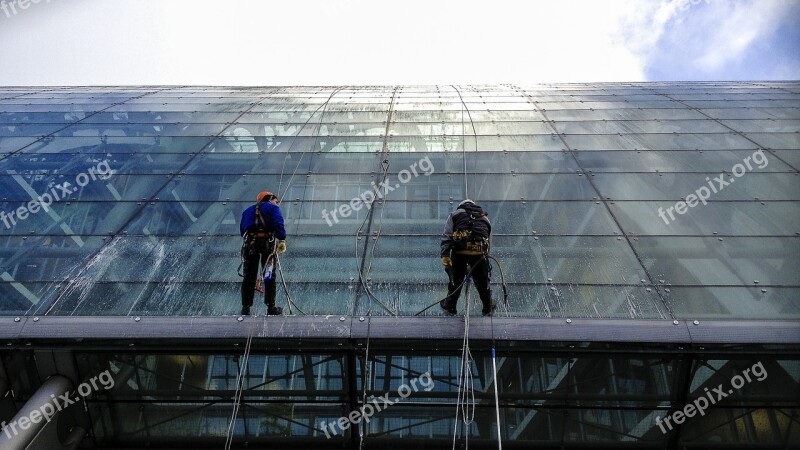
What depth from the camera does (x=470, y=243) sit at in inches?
220

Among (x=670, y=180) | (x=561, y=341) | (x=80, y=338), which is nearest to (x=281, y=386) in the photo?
(x=80, y=338)

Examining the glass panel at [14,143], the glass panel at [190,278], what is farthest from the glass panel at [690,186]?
the glass panel at [14,143]

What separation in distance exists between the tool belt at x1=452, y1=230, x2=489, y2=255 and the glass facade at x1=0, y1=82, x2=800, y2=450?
0.84 metres

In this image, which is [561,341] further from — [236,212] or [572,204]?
[236,212]

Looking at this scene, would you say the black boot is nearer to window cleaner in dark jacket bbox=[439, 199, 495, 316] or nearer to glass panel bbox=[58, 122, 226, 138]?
window cleaner in dark jacket bbox=[439, 199, 495, 316]

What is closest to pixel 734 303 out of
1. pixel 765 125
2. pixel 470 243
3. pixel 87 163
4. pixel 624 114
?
pixel 470 243

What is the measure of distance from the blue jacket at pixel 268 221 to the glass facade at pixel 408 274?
3.20 ft

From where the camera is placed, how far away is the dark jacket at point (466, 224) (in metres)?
5.64

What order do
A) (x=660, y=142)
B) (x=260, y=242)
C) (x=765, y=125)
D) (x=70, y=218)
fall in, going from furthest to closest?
(x=765, y=125) < (x=660, y=142) < (x=70, y=218) < (x=260, y=242)

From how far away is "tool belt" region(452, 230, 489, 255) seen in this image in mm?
5582

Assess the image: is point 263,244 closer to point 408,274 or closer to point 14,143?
point 408,274

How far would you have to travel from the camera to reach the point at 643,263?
6.92 meters

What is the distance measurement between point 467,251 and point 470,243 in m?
0.09

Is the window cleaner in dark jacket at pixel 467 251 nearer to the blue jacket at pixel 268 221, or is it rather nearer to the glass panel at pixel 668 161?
the blue jacket at pixel 268 221
